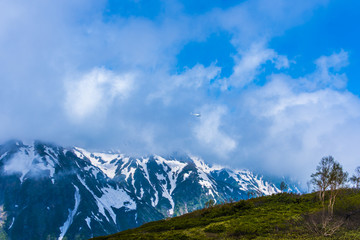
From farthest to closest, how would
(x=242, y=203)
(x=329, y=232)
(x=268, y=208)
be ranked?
(x=242, y=203), (x=268, y=208), (x=329, y=232)

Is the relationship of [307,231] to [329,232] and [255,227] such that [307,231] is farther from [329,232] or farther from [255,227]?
[255,227]

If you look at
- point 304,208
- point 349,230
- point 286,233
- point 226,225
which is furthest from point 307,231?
point 304,208

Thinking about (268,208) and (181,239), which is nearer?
(181,239)

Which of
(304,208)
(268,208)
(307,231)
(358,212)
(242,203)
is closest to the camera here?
(307,231)

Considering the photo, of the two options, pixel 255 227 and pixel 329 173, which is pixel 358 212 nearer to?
pixel 329 173

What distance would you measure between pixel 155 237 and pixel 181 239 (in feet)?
25.3

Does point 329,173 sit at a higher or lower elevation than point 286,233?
higher

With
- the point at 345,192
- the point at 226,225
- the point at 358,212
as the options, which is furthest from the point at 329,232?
the point at 345,192

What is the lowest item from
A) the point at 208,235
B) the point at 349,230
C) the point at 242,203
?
the point at 349,230

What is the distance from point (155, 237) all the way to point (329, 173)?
41.2 metres

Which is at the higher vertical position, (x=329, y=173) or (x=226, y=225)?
(x=329, y=173)

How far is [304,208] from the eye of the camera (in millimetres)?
68250

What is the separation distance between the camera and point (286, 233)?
Result: 1871 inches

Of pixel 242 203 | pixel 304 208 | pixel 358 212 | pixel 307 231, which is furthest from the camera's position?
pixel 242 203
